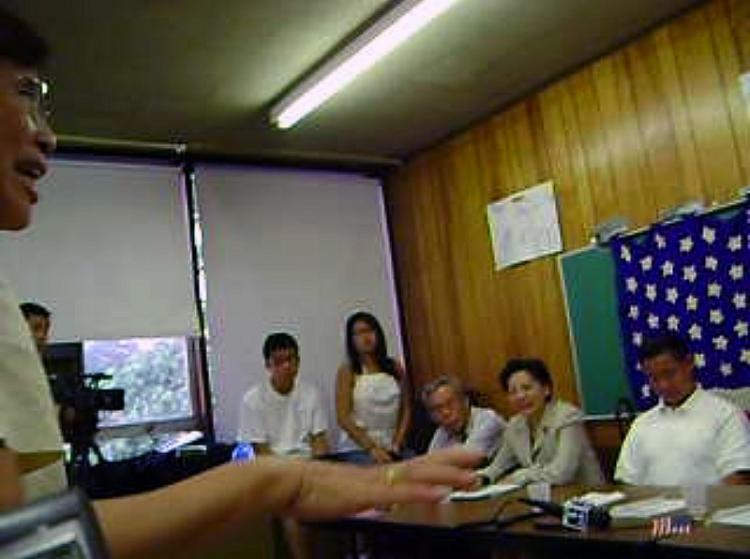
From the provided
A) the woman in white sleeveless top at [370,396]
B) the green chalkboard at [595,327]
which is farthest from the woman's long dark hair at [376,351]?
the green chalkboard at [595,327]

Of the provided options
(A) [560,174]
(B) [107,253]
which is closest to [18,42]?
(A) [560,174]

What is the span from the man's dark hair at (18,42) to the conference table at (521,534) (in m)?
1.00

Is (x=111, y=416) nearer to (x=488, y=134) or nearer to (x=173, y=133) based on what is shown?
(x=173, y=133)

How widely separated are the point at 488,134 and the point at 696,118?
1.39 m

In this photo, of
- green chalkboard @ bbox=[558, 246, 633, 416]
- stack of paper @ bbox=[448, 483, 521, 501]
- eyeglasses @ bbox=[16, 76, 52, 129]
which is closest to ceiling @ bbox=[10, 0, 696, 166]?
green chalkboard @ bbox=[558, 246, 633, 416]

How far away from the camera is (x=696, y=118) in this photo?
391 centimetres

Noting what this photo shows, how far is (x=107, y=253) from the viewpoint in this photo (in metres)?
4.75

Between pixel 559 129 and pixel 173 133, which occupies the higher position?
pixel 173 133

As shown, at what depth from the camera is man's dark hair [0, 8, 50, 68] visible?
71 cm

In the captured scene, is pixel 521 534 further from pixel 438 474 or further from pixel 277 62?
pixel 277 62

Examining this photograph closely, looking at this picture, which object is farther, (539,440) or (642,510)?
(539,440)

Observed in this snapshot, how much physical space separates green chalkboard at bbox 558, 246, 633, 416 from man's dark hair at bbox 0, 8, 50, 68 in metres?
3.76

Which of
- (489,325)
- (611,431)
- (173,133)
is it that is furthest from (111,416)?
(611,431)

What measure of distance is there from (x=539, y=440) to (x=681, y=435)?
2.27 feet
